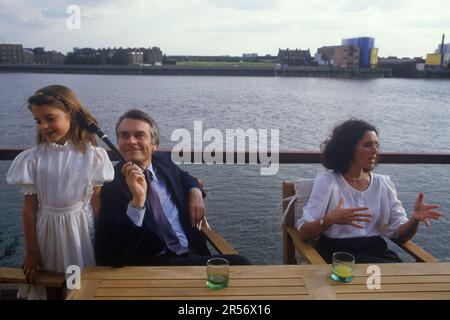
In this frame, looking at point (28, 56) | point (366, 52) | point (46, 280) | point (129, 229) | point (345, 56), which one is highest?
point (366, 52)

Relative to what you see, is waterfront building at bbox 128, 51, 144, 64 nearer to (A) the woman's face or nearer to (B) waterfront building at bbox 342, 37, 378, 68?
(B) waterfront building at bbox 342, 37, 378, 68

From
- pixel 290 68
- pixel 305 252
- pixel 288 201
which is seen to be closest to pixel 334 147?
pixel 288 201

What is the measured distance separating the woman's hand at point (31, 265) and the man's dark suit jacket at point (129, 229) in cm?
28

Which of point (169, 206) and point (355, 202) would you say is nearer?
point (169, 206)

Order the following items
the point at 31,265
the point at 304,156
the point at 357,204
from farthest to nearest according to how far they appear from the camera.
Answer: the point at 304,156
the point at 357,204
the point at 31,265

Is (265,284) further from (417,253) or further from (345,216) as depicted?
(417,253)

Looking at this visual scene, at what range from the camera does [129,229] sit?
1780 millimetres

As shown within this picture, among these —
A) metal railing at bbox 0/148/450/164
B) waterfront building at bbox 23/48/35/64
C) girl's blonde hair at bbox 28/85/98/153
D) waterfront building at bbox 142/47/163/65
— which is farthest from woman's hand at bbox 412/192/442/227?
waterfront building at bbox 142/47/163/65

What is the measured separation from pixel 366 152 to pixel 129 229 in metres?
1.32

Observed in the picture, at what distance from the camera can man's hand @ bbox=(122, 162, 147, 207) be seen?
5.69ft

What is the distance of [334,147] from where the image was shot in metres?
2.41

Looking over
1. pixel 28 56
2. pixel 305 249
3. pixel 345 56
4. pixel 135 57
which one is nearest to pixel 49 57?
pixel 28 56

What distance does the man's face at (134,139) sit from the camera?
2025 millimetres

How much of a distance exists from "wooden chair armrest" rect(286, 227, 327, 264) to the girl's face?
1.27m
